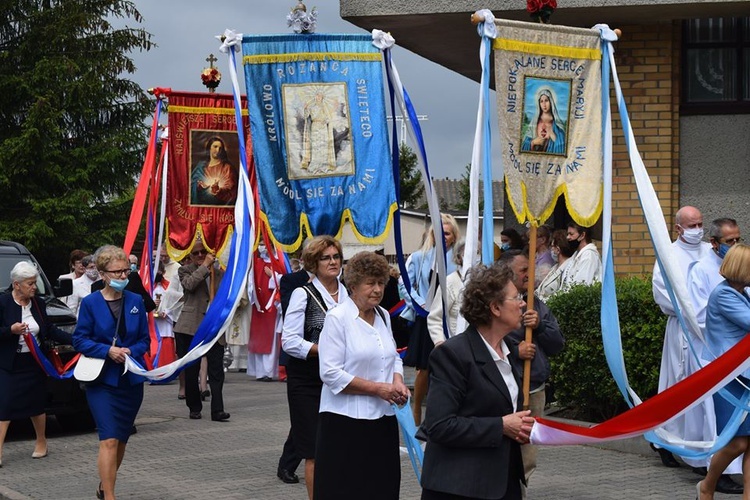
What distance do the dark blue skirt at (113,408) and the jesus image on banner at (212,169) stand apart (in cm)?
307

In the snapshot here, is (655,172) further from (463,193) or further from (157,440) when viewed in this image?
(463,193)

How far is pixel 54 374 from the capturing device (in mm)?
11258

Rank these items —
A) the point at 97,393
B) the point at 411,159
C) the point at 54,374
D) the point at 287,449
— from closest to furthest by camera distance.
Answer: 1. the point at 97,393
2. the point at 287,449
3. the point at 54,374
4. the point at 411,159

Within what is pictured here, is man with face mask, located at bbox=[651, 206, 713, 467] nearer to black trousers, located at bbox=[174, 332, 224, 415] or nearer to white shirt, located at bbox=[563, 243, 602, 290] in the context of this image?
white shirt, located at bbox=[563, 243, 602, 290]

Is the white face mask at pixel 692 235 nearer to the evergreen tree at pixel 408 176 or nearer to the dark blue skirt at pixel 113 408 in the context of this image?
the dark blue skirt at pixel 113 408

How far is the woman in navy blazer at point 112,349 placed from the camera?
8.41 metres

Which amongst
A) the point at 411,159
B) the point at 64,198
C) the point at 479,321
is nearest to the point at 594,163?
the point at 479,321

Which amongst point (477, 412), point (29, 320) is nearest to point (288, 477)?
point (29, 320)

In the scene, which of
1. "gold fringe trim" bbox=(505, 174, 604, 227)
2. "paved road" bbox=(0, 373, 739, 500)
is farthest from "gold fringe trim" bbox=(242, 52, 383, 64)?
"paved road" bbox=(0, 373, 739, 500)

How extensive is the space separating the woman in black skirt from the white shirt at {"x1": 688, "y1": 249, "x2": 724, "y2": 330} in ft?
18.8

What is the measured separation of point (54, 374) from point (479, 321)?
22.8 feet

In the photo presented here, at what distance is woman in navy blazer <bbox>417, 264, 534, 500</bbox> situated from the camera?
5.09 meters

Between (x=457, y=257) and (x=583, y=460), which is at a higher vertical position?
(x=457, y=257)

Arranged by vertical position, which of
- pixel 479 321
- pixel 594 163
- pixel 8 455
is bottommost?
pixel 8 455
